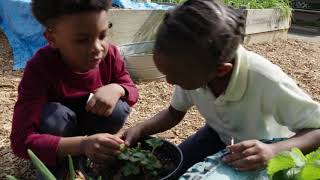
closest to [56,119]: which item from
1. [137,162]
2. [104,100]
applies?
[104,100]

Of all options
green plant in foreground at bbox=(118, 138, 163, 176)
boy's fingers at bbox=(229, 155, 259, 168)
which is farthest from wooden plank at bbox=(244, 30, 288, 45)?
boy's fingers at bbox=(229, 155, 259, 168)

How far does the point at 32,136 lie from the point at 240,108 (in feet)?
2.43

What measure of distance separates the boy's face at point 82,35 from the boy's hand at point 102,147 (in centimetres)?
30

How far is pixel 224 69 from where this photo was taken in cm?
131

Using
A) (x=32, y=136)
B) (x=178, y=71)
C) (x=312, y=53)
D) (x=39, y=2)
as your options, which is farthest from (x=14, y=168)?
(x=312, y=53)

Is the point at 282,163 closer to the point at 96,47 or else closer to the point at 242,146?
the point at 242,146

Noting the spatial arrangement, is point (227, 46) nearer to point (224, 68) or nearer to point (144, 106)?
point (224, 68)

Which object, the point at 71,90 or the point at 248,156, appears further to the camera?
the point at 71,90

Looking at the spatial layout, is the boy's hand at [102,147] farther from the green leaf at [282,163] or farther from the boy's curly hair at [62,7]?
the green leaf at [282,163]

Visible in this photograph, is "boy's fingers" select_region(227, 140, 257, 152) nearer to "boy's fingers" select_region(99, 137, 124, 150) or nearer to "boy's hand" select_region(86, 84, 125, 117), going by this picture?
"boy's fingers" select_region(99, 137, 124, 150)

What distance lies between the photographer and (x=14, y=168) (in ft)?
6.45

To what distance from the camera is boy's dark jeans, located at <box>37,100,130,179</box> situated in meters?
1.66

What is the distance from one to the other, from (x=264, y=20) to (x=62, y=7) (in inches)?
139

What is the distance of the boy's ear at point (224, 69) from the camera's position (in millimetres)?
1287
